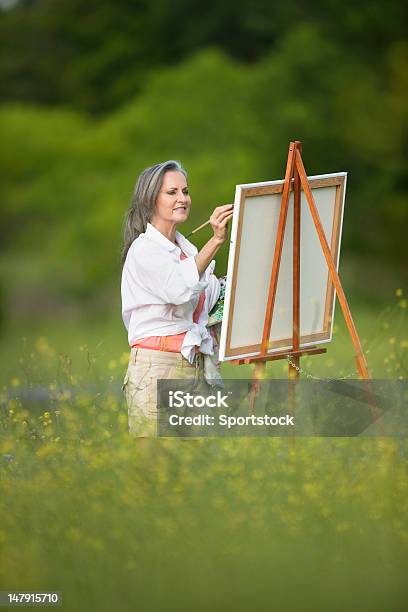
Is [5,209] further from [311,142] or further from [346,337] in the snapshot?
[346,337]

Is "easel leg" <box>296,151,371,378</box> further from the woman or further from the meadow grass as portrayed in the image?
the meadow grass

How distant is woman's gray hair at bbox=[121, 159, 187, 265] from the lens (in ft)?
13.6

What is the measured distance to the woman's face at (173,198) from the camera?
4.14m

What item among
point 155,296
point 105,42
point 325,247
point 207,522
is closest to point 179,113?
point 105,42

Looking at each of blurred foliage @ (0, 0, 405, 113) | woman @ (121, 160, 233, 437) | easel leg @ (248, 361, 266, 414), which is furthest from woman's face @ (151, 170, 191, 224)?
blurred foliage @ (0, 0, 405, 113)

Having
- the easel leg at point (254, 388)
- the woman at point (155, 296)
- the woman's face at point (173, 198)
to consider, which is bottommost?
the easel leg at point (254, 388)

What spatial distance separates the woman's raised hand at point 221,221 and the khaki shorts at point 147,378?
1.54 feet

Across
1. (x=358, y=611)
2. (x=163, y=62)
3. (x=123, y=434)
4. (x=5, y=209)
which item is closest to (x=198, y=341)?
(x=123, y=434)

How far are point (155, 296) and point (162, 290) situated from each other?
3.1 inches

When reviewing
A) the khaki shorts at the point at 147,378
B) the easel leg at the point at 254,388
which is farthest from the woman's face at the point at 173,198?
the easel leg at the point at 254,388

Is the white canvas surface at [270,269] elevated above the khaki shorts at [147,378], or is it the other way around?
the white canvas surface at [270,269]

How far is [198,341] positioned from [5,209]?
51.7 ft

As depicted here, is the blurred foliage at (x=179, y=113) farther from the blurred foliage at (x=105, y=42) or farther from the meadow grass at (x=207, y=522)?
the meadow grass at (x=207, y=522)

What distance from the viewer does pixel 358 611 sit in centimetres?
335
